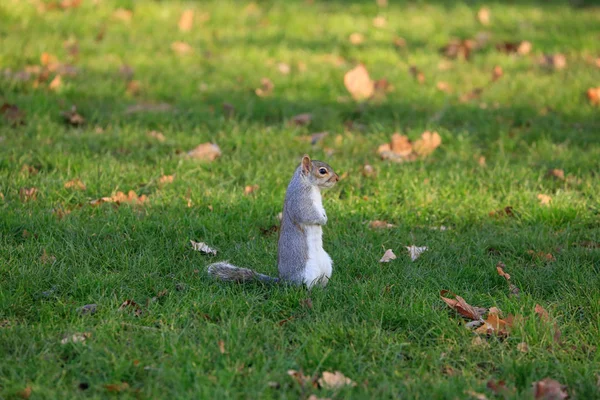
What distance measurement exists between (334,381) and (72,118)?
3.79m

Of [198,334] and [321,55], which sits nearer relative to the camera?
[198,334]

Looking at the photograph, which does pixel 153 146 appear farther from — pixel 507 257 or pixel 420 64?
pixel 420 64

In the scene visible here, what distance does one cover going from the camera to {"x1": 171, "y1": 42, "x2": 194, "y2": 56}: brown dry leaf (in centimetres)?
768

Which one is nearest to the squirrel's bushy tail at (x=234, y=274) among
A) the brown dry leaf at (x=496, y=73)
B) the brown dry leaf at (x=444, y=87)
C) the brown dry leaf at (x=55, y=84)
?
the brown dry leaf at (x=55, y=84)

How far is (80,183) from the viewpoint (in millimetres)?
4879

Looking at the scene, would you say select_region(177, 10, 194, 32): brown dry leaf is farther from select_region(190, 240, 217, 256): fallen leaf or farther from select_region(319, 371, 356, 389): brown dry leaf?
select_region(319, 371, 356, 389): brown dry leaf

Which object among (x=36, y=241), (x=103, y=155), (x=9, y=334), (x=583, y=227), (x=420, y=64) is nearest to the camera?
(x=9, y=334)

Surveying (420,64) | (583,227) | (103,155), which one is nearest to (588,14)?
(420,64)

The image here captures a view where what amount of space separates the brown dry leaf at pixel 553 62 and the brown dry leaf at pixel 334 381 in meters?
5.79

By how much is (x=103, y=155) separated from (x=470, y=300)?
2.89m

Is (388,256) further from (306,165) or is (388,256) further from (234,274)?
(234,274)

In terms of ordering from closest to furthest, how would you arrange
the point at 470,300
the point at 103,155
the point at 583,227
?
the point at 470,300 → the point at 583,227 → the point at 103,155

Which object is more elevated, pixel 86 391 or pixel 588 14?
pixel 588 14

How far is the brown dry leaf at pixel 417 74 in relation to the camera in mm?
7297
